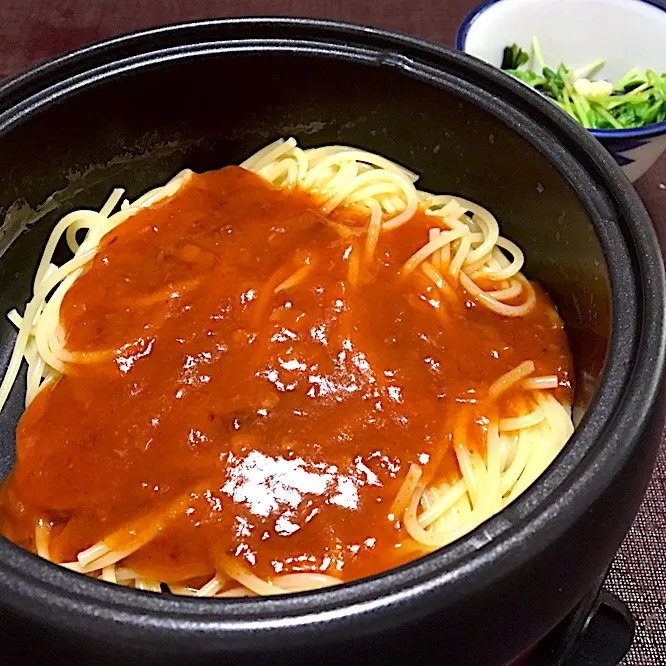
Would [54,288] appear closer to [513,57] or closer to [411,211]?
[411,211]

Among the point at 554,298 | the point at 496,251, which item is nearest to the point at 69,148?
the point at 496,251

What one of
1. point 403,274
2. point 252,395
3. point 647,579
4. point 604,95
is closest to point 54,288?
point 252,395

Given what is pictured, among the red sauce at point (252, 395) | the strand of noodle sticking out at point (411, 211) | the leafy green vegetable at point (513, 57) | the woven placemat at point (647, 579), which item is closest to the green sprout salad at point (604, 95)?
the leafy green vegetable at point (513, 57)

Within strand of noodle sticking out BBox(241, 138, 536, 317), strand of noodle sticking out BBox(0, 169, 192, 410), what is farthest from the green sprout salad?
strand of noodle sticking out BBox(0, 169, 192, 410)

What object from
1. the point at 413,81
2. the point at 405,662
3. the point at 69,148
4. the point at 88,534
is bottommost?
the point at 88,534

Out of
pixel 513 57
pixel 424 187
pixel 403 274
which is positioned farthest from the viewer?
pixel 513 57

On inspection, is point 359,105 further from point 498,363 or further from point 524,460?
point 524,460
